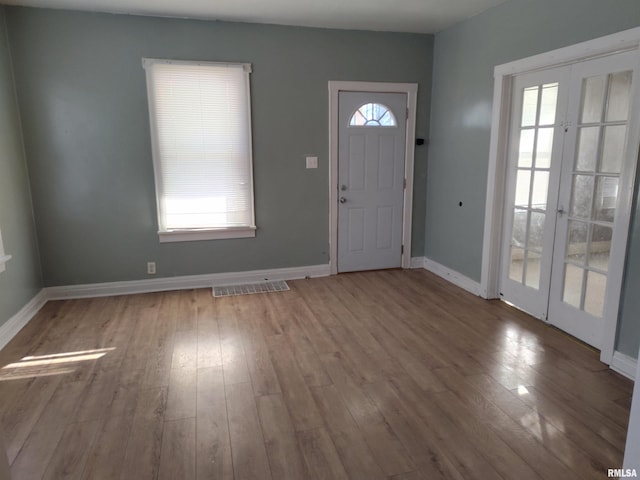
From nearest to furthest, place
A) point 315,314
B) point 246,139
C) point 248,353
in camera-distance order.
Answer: point 248,353 → point 315,314 → point 246,139

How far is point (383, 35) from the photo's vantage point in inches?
178

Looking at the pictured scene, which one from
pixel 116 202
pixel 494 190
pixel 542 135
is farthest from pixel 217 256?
pixel 542 135

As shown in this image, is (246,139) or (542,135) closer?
(542,135)

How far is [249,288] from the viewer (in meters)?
4.43

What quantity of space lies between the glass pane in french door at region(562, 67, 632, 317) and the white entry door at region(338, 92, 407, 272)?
2.05 metres

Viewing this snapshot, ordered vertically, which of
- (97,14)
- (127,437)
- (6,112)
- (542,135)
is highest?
(97,14)

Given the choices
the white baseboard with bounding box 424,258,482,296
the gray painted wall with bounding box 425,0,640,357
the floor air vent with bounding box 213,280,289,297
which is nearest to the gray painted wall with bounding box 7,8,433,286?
the floor air vent with bounding box 213,280,289,297

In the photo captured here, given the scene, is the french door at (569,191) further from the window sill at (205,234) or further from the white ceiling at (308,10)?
the window sill at (205,234)

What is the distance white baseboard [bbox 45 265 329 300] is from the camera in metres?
4.14

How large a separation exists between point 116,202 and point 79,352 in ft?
5.26

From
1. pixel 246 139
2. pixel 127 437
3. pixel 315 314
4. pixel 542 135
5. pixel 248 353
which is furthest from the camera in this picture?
pixel 246 139

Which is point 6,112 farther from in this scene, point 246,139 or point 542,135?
point 542,135

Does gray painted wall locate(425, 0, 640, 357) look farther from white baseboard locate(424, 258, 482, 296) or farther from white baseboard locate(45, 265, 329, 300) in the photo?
white baseboard locate(45, 265, 329, 300)

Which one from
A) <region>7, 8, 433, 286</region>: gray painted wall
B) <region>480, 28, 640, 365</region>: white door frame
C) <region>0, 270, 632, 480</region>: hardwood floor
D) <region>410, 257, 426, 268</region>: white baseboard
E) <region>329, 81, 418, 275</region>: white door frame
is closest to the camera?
<region>0, 270, 632, 480</region>: hardwood floor
